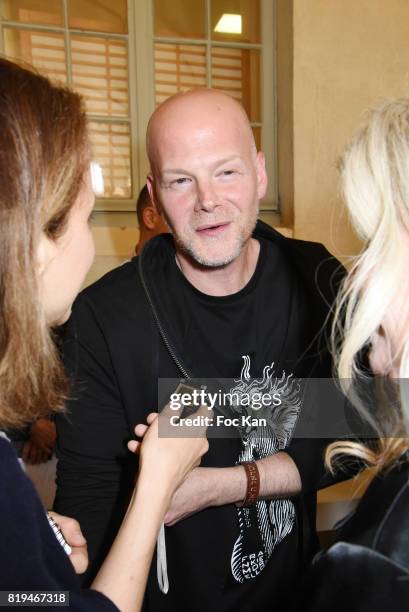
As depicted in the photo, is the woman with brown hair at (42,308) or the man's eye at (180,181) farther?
the man's eye at (180,181)

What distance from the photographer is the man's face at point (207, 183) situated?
1251 millimetres

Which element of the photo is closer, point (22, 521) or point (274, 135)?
point (22, 521)

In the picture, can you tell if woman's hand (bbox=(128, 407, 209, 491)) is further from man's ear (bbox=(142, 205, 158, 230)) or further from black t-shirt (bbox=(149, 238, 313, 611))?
man's ear (bbox=(142, 205, 158, 230))

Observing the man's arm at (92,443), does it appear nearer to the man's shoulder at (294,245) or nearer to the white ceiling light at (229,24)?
the man's shoulder at (294,245)

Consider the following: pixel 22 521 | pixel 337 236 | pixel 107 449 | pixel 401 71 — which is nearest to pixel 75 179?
pixel 22 521

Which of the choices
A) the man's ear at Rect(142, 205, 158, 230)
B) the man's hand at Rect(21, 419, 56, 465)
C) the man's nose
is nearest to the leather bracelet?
the man's nose

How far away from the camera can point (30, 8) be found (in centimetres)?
274

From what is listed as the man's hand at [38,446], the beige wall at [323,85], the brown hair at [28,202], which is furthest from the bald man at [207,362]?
the beige wall at [323,85]

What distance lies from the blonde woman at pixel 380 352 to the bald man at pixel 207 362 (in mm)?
436

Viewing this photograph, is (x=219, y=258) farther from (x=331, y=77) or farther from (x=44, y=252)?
(x=331, y=77)

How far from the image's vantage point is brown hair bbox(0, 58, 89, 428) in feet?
2.04

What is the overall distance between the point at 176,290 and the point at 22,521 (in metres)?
0.77

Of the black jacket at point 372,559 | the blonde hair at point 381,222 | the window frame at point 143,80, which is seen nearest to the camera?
the black jacket at point 372,559

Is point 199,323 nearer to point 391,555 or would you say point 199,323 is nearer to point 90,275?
point 391,555
